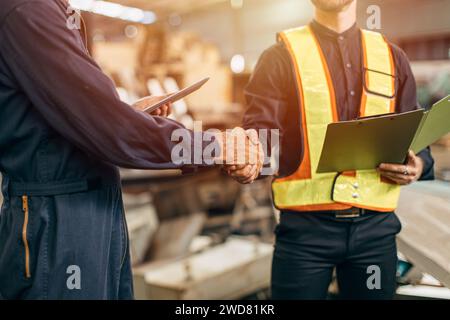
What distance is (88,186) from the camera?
102 cm

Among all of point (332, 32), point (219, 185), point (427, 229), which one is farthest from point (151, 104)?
point (219, 185)

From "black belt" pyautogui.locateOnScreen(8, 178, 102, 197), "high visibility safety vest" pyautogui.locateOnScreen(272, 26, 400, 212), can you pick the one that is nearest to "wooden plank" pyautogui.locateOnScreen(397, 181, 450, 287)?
"high visibility safety vest" pyautogui.locateOnScreen(272, 26, 400, 212)

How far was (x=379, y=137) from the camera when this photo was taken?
1.10 meters

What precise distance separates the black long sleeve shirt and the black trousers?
0.55 ft

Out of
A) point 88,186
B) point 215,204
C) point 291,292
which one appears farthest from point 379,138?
point 215,204

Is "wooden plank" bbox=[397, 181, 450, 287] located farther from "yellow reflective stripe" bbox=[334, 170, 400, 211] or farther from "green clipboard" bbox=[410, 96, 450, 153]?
"green clipboard" bbox=[410, 96, 450, 153]

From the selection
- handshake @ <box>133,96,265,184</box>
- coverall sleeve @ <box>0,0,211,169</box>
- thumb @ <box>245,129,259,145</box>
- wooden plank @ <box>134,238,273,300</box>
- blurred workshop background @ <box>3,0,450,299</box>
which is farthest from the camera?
wooden plank @ <box>134,238,273,300</box>

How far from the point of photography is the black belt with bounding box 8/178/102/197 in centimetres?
98

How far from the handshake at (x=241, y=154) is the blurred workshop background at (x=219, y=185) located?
482 mm

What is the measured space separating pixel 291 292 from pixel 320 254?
133 millimetres

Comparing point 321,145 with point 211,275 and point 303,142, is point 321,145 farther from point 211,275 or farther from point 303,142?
point 211,275

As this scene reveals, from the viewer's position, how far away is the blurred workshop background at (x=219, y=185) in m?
1.68

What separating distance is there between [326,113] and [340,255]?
1.22 feet

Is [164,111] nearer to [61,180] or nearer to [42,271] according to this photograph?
[61,180]
